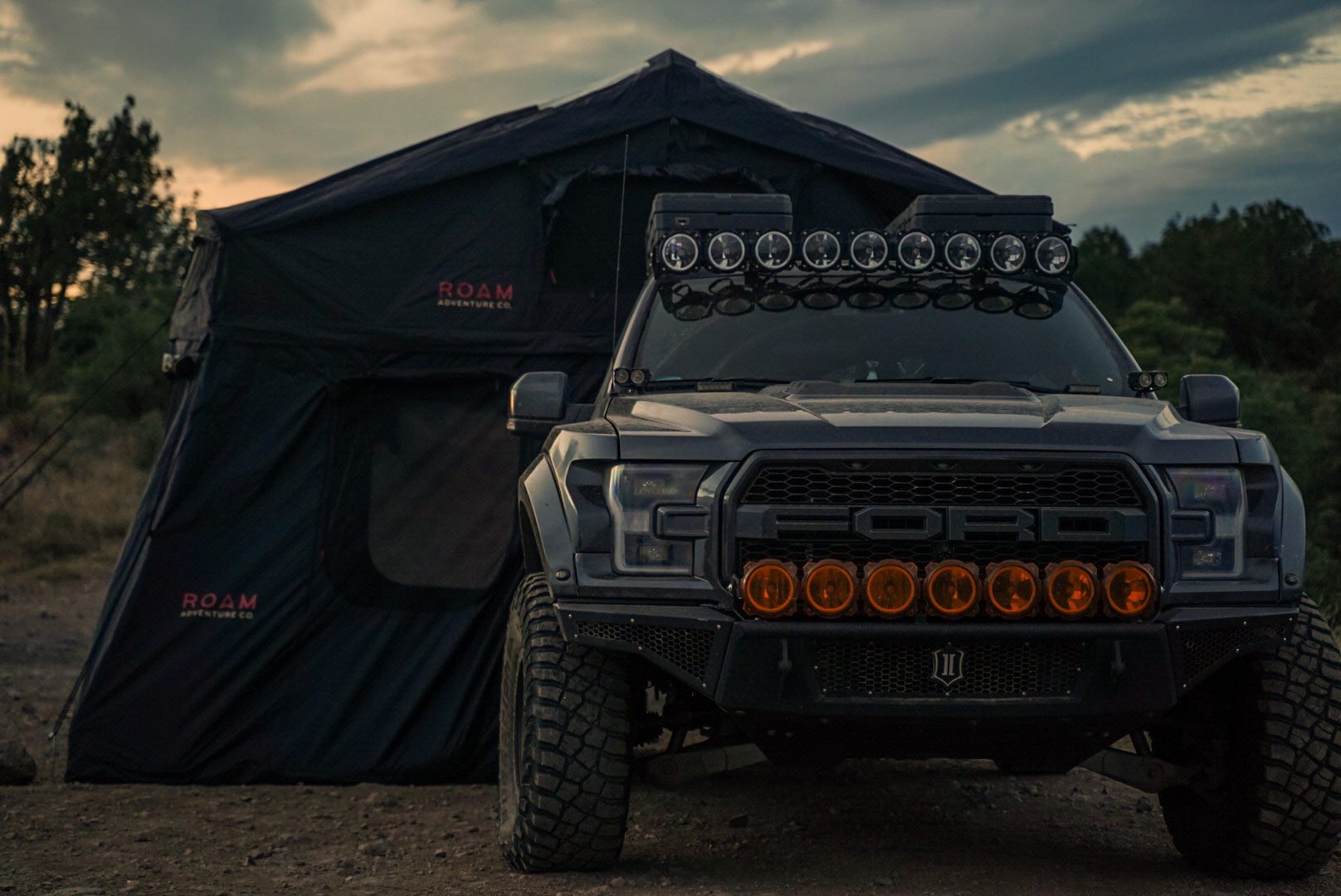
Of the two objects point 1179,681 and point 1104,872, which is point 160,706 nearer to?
point 1104,872

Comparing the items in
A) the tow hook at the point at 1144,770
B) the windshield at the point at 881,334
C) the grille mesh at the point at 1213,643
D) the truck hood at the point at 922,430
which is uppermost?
Answer: the windshield at the point at 881,334

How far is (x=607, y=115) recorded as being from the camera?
736cm

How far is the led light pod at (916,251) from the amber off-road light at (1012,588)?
5.86 feet

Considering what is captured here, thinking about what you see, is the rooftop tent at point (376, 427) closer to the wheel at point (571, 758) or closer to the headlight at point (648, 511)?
the wheel at point (571, 758)

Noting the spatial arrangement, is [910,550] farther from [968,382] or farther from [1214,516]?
[968,382]

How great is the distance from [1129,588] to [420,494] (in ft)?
14.2

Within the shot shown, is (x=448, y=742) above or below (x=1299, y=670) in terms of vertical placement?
below

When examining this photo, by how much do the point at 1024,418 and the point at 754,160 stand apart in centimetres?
410

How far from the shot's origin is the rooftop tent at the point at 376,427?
6.66 meters

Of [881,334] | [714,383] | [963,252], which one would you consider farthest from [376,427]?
[963,252]

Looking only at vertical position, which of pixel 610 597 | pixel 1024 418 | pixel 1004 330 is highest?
pixel 1004 330

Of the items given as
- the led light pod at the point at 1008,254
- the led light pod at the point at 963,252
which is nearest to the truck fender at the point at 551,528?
the led light pod at the point at 963,252

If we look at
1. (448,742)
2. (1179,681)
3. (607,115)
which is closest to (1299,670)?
(1179,681)

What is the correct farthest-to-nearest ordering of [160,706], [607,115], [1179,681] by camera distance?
[607,115]
[160,706]
[1179,681]
